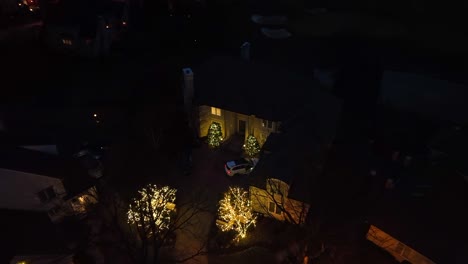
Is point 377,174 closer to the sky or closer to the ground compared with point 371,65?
closer to the ground

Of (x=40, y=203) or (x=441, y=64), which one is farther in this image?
(x=441, y=64)

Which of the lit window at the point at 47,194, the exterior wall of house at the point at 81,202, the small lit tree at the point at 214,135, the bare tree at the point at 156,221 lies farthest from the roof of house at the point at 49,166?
the small lit tree at the point at 214,135

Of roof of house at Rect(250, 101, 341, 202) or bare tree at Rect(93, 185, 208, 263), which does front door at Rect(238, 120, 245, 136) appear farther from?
bare tree at Rect(93, 185, 208, 263)

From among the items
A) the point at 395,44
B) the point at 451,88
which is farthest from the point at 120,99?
the point at 395,44

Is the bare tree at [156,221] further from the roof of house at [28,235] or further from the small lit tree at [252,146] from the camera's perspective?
the small lit tree at [252,146]

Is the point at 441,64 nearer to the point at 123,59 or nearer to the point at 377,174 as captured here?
the point at 377,174

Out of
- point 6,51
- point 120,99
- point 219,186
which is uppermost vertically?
point 6,51

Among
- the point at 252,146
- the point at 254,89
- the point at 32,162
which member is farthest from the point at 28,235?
the point at 254,89
